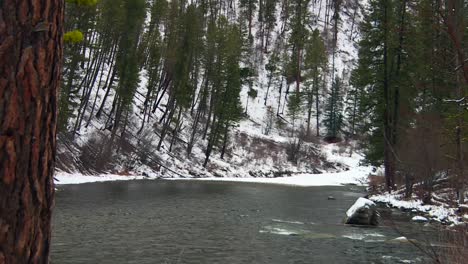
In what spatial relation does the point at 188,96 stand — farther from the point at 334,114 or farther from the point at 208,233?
the point at 208,233

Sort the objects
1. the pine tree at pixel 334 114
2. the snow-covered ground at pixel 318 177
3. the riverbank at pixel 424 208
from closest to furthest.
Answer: the riverbank at pixel 424 208
the snow-covered ground at pixel 318 177
the pine tree at pixel 334 114

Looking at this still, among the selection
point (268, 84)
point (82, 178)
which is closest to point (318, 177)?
point (82, 178)

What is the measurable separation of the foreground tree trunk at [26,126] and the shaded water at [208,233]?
8.35 m

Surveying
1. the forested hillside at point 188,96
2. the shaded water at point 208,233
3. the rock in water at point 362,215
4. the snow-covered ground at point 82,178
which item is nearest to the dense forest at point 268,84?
the forested hillside at point 188,96

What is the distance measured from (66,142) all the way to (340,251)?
29582 millimetres

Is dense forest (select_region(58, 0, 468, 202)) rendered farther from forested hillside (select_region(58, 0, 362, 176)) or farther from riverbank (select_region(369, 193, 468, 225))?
riverbank (select_region(369, 193, 468, 225))

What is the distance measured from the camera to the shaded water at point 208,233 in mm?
11125

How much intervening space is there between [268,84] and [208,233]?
65.9 m

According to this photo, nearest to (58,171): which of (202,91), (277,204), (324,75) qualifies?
(277,204)

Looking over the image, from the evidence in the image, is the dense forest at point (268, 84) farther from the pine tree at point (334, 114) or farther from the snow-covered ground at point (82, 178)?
the snow-covered ground at point (82, 178)

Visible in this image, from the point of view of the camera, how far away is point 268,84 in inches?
3103

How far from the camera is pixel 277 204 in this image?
75.8 ft

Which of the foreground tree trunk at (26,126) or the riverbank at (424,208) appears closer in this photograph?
the foreground tree trunk at (26,126)

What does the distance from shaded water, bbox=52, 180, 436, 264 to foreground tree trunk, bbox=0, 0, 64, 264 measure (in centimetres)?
835
